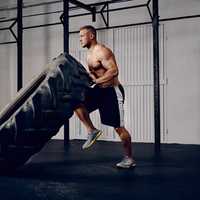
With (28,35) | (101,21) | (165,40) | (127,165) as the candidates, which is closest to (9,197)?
(127,165)

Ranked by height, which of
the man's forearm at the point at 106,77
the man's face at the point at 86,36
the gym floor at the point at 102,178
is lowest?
the gym floor at the point at 102,178

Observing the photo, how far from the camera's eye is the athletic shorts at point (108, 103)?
2924 mm

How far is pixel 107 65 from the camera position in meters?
2.96

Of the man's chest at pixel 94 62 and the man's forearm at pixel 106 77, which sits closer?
the man's forearm at pixel 106 77

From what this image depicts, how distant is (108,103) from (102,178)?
0.69 meters

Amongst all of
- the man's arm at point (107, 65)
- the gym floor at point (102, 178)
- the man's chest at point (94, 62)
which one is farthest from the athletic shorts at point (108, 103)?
the gym floor at point (102, 178)

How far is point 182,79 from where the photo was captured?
16.8ft

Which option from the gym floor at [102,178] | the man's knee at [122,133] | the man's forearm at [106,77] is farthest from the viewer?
the man's knee at [122,133]

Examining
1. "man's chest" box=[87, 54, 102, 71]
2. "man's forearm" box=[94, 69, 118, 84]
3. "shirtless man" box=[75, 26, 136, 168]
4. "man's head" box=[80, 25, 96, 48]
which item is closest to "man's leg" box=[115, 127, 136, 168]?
"shirtless man" box=[75, 26, 136, 168]

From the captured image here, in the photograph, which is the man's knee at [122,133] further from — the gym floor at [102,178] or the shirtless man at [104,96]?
the gym floor at [102,178]

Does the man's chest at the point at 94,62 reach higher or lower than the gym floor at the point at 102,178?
higher

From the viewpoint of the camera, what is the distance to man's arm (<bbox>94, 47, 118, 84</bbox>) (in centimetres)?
288

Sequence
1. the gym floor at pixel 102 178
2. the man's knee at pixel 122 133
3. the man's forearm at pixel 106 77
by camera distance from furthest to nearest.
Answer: the man's knee at pixel 122 133
the man's forearm at pixel 106 77
the gym floor at pixel 102 178

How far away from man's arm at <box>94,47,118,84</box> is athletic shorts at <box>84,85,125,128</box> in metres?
0.11
